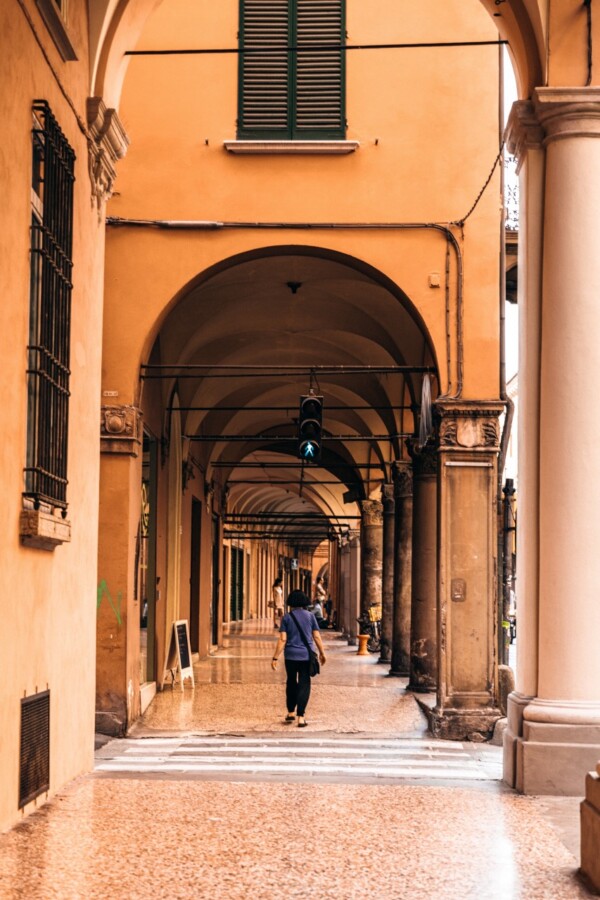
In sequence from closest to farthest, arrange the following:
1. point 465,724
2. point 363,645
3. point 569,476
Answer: point 569,476 < point 465,724 < point 363,645

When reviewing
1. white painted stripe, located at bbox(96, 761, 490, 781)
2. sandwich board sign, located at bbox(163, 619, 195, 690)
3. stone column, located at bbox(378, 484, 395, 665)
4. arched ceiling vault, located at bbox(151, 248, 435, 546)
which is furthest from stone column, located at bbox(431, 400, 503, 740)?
stone column, located at bbox(378, 484, 395, 665)

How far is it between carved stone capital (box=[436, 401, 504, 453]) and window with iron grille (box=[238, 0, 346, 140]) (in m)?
3.25

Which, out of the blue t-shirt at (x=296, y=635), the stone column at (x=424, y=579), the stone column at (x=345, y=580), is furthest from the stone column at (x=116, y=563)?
the stone column at (x=345, y=580)

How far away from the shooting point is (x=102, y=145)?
9633 millimetres

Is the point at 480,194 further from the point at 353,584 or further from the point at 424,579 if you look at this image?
the point at 353,584

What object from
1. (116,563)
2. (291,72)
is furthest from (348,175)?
(116,563)

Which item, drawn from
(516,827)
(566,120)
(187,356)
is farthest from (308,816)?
(187,356)

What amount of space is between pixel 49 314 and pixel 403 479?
14.6 metres

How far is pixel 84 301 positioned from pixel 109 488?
4.90 metres

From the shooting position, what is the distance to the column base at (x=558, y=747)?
8.21 meters

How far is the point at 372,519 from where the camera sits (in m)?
30.8

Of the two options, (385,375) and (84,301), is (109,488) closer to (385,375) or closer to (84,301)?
(84,301)

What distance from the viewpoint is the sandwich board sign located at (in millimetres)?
18469

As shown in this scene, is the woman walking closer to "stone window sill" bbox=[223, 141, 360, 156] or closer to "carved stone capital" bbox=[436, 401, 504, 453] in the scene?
"carved stone capital" bbox=[436, 401, 504, 453]
